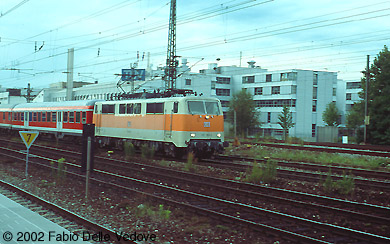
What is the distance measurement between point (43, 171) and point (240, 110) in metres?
52.9

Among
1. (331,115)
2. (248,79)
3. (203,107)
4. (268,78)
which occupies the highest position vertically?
(248,79)

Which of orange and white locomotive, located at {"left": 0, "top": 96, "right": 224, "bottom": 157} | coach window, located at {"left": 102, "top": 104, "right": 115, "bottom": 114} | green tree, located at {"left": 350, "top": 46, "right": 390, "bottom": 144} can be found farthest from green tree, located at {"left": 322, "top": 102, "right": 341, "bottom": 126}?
coach window, located at {"left": 102, "top": 104, "right": 115, "bottom": 114}

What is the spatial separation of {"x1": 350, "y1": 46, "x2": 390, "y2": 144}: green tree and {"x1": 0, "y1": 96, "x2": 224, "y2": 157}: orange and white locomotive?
2067cm

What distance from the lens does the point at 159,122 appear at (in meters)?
20.8

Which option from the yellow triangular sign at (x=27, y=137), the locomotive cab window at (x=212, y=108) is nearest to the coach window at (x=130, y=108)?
the locomotive cab window at (x=212, y=108)

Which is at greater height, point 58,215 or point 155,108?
point 155,108

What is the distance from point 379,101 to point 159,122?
78.5 ft

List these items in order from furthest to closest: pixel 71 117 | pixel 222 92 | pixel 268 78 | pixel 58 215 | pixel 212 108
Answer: pixel 222 92
pixel 268 78
pixel 71 117
pixel 212 108
pixel 58 215

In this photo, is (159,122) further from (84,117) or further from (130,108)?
(84,117)

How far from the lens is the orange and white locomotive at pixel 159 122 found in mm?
19578

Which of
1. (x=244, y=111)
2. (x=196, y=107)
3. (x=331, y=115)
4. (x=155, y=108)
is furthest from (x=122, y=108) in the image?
(x=331, y=115)

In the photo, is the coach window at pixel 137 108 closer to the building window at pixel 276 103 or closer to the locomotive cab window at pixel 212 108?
the locomotive cab window at pixel 212 108

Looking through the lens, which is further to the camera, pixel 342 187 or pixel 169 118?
pixel 169 118

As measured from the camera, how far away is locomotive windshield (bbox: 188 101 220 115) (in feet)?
64.4
